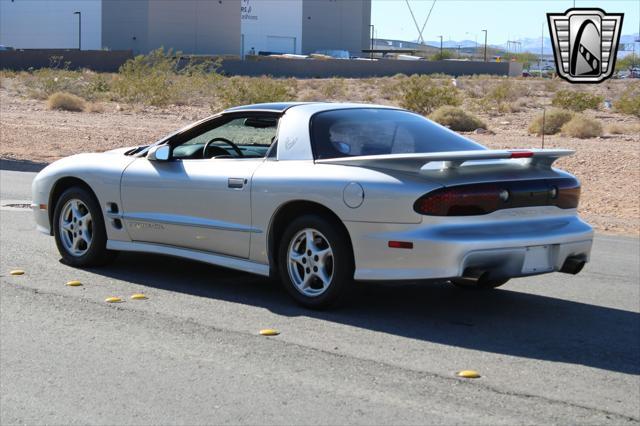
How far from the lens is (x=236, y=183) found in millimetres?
8039

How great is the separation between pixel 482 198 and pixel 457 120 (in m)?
24.9

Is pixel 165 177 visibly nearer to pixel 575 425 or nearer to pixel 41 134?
pixel 575 425

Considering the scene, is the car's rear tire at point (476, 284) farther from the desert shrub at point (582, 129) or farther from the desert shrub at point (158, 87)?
the desert shrub at point (158, 87)

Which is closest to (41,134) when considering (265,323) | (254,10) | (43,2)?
(265,323)

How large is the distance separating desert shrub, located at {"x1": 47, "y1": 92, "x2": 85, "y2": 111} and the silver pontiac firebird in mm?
31559

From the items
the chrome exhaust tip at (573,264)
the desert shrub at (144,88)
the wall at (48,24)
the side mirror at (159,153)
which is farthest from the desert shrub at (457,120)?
the wall at (48,24)

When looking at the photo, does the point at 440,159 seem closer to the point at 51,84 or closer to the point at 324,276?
the point at 324,276

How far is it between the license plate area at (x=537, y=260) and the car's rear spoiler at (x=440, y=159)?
0.65m

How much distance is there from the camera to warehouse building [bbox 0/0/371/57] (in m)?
87.6

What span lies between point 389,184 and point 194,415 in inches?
95.1

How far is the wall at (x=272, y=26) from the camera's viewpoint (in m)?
110

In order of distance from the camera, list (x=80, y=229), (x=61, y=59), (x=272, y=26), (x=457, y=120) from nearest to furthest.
→ (x=80, y=229), (x=457, y=120), (x=61, y=59), (x=272, y=26)

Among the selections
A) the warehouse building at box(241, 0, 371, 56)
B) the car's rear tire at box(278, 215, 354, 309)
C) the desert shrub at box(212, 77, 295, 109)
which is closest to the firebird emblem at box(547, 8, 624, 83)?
the car's rear tire at box(278, 215, 354, 309)

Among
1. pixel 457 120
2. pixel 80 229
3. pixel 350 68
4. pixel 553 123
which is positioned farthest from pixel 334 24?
pixel 80 229
